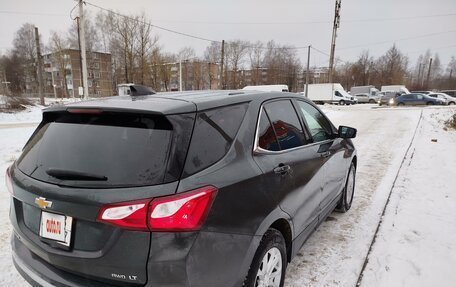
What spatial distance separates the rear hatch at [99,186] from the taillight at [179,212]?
0.05m

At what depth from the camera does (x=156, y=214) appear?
1.53 m

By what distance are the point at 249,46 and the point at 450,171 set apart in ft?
225

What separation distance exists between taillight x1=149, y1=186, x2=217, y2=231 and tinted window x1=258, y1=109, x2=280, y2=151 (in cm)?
79

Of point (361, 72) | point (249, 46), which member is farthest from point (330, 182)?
point (361, 72)

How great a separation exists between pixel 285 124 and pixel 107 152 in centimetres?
158

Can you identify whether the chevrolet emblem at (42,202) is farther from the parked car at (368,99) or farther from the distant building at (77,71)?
the distant building at (77,71)

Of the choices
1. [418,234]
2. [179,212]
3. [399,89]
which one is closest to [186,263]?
[179,212]

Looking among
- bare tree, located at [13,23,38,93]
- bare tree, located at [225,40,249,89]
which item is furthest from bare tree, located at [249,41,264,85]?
bare tree, located at [13,23,38,93]

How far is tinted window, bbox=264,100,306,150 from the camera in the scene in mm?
2570

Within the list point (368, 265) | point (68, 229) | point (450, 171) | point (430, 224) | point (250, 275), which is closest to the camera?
point (68, 229)

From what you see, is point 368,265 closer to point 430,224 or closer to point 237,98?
point 430,224

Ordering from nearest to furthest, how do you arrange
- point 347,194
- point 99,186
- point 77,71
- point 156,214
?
point 156,214
point 99,186
point 347,194
point 77,71

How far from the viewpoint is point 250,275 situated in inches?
77.8

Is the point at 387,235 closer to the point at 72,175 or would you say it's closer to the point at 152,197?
the point at 152,197
